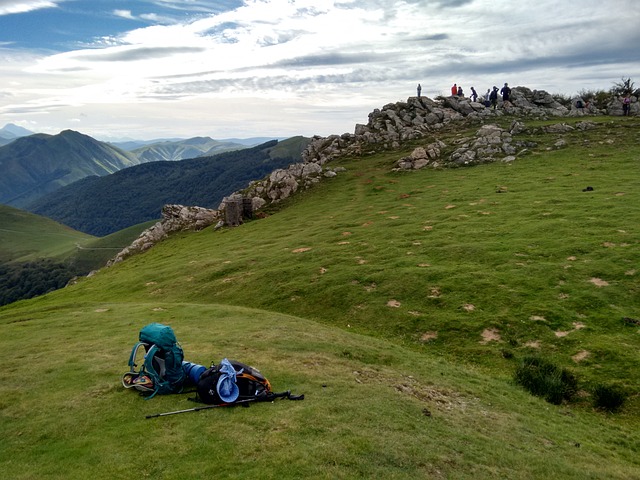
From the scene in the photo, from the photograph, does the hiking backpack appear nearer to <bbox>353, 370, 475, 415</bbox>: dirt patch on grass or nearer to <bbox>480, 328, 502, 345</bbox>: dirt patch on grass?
<bbox>353, 370, 475, 415</bbox>: dirt patch on grass

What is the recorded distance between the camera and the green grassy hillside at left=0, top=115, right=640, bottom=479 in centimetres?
1331

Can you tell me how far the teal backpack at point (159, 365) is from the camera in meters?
16.8

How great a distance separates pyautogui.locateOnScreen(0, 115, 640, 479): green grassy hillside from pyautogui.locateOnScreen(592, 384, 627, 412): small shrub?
308mm

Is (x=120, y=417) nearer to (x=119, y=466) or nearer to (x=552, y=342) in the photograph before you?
(x=119, y=466)

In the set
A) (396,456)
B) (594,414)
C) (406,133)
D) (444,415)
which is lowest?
(594,414)

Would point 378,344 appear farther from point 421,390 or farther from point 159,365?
point 159,365

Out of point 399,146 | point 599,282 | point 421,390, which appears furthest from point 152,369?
point 399,146

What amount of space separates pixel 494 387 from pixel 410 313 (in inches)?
384

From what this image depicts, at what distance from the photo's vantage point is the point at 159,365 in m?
17.1

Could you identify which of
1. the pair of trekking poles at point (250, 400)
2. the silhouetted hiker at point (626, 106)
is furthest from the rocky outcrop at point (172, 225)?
the silhouetted hiker at point (626, 106)

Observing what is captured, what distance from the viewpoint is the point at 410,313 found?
30.5 meters

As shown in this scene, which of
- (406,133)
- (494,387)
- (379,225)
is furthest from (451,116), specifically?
(494,387)

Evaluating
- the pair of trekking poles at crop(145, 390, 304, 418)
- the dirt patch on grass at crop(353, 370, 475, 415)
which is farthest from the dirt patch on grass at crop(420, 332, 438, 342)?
the pair of trekking poles at crop(145, 390, 304, 418)

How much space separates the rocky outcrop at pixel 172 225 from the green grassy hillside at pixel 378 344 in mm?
24692
